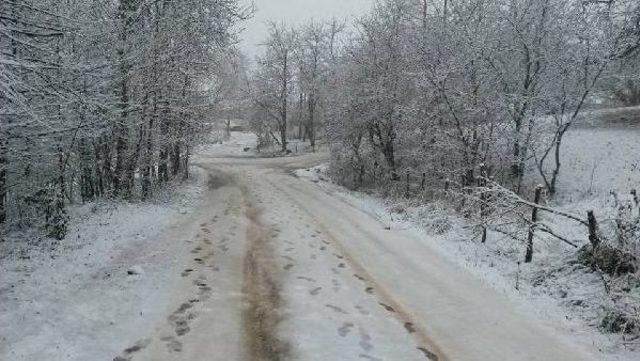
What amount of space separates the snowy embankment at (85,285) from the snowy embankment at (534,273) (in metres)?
6.09

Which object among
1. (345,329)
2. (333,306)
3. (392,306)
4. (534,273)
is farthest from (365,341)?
(534,273)

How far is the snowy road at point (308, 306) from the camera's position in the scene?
7.02 m

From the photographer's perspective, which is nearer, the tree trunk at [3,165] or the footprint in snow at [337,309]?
the footprint in snow at [337,309]

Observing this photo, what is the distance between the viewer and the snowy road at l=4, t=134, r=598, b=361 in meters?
7.02

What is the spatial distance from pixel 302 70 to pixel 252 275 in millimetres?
47380

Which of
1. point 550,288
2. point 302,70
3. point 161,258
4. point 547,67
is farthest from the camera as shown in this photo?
point 302,70

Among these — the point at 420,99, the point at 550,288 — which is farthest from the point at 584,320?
the point at 420,99

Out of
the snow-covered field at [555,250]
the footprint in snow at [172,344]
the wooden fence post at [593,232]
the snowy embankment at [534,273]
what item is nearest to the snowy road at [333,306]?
the footprint in snow at [172,344]

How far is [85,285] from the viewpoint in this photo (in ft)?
30.9

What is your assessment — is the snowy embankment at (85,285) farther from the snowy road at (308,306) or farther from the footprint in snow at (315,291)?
the footprint in snow at (315,291)

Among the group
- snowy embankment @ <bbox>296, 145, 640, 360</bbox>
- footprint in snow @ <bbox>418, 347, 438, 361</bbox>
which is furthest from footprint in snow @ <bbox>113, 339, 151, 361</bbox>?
snowy embankment @ <bbox>296, 145, 640, 360</bbox>

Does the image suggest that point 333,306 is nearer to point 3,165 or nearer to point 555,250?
point 555,250

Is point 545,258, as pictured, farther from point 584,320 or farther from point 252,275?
point 252,275

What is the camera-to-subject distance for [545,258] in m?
11.6
